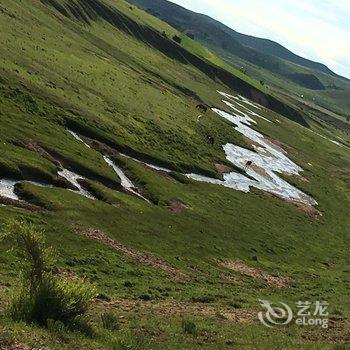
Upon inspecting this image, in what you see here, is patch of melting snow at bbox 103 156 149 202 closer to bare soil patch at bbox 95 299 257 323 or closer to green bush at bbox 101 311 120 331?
bare soil patch at bbox 95 299 257 323

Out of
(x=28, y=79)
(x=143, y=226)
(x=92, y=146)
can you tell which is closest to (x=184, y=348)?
(x=143, y=226)

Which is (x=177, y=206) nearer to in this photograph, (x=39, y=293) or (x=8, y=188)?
(x=8, y=188)

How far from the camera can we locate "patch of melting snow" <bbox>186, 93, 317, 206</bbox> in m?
99.5

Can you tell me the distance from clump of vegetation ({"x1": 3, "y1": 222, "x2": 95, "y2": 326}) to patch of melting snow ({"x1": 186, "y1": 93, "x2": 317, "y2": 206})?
66.8 metres

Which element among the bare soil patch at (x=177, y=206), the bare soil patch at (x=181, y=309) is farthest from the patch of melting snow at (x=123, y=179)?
the bare soil patch at (x=181, y=309)

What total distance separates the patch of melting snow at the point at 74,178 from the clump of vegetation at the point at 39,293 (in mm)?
35787

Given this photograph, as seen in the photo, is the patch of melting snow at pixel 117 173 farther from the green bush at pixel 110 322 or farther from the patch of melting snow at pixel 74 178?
the green bush at pixel 110 322

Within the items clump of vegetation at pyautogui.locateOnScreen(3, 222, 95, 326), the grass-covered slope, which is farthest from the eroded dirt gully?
clump of vegetation at pyautogui.locateOnScreen(3, 222, 95, 326)

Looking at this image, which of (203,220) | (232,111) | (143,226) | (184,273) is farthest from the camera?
(232,111)

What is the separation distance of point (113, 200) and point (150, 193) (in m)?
10.3

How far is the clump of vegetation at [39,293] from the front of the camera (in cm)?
2153

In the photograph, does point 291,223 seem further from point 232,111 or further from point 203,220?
point 232,111

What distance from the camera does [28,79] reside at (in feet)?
285

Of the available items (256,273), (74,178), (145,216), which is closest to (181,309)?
(256,273)
